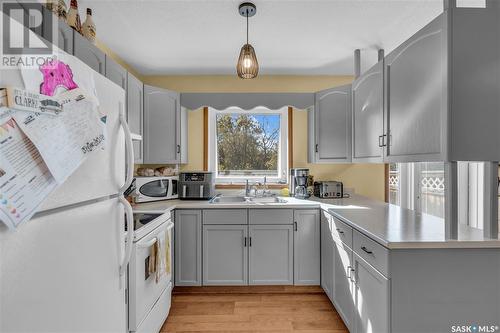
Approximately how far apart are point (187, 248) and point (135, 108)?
1438mm

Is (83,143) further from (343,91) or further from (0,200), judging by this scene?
(343,91)

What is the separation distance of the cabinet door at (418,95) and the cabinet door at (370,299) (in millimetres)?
747

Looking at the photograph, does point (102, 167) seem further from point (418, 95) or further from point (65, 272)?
point (418, 95)

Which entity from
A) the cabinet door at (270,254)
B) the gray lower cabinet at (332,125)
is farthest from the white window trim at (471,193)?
the cabinet door at (270,254)

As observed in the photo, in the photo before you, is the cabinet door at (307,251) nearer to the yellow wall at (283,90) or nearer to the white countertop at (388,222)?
the white countertop at (388,222)

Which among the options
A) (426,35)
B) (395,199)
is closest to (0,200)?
(426,35)

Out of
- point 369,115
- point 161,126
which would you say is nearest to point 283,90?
point 369,115

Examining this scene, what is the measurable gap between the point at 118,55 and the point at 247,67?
164cm

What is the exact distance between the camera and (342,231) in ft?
6.73

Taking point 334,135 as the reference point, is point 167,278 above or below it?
below

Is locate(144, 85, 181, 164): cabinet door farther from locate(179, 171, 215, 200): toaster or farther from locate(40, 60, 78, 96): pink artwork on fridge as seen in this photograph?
locate(40, 60, 78, 96): pink artwork on fridge

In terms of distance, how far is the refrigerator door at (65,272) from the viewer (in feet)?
2.18

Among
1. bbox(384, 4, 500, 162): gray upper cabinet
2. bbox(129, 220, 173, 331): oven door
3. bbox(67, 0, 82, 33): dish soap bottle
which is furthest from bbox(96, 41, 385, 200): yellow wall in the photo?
bbox(384, 4, 500, 162): gray upper cabinet

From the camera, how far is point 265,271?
2617 millimetres
